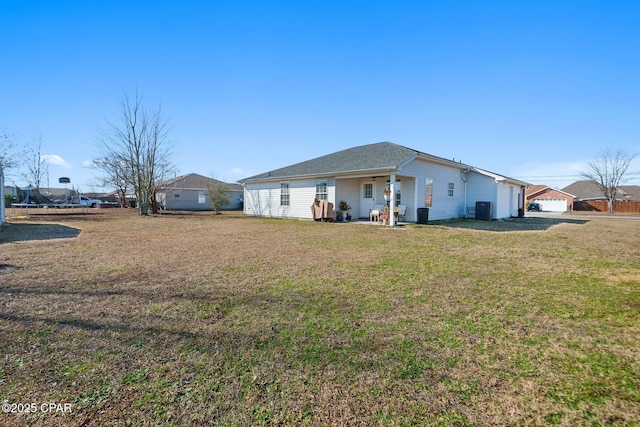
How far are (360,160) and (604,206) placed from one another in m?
43.5

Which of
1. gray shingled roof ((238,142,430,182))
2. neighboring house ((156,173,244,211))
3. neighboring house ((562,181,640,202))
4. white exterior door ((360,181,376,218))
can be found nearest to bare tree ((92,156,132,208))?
neighboring house ((156,173,244,211))

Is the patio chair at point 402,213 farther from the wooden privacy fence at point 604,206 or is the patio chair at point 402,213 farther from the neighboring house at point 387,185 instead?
the wooden privacy fence at point 604,206

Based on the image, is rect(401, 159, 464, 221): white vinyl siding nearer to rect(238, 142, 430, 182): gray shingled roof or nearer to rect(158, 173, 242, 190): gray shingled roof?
rect(238, 142, 430, 182): gray shingled roof

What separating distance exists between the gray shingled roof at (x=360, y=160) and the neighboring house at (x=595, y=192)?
158ft

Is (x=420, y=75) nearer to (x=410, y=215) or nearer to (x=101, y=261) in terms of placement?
(x=410, y=215)

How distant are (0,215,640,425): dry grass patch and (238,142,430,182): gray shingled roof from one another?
8700 millimetres

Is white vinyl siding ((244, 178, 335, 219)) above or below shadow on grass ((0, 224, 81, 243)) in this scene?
above

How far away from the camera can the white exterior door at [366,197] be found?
16.9 meters

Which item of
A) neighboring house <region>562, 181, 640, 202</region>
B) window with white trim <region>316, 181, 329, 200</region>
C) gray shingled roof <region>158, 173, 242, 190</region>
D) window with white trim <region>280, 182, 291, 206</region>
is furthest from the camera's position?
neighboring house <region>562, 181, 640, 202</region>

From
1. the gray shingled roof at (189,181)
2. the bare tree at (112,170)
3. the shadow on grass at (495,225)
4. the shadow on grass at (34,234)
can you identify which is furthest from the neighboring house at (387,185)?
the gray shingled roof at (189,181)

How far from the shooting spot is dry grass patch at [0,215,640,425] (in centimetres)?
197

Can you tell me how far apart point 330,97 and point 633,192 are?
6319 centimetres

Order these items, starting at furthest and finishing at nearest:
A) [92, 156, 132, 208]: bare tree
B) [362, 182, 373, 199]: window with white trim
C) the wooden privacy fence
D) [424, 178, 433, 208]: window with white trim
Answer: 1. the wooden privacy fence
2. [92, 156, 132, 208]: bare tree
3. [362, 182, 373, 199]: window with white trim
4. [424, 178, 433, 208]: window with white trim

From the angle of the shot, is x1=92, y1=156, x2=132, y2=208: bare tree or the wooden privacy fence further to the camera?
the wooden privacy fence
